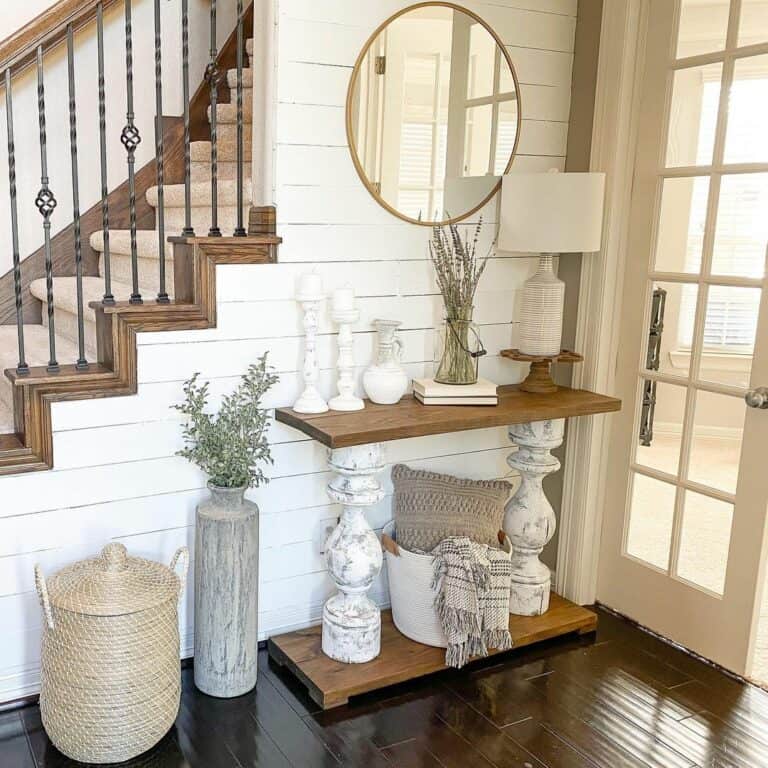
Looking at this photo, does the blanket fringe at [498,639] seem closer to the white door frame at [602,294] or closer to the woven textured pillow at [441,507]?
the woven textured pillow at [441,507]

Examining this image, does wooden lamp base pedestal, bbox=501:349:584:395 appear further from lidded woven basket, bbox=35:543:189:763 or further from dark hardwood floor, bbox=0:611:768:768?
lidded woven basket, bbox=35:543:189:763

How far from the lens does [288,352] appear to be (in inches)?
101

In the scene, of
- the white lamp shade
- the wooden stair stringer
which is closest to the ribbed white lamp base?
the white lamp shade

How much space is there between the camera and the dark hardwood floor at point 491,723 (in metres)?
2.18

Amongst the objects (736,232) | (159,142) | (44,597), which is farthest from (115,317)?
(736,232)

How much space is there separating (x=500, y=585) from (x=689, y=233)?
124 centimetres

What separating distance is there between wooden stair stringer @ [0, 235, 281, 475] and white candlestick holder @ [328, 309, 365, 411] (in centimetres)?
28

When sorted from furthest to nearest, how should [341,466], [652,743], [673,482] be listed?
[673,482] < [341,466] < [652,743]

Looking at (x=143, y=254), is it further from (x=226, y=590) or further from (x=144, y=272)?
(x=226, y=590)

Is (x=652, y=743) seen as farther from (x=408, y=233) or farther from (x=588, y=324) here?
(x=408, y=233)

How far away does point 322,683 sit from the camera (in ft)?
7.85

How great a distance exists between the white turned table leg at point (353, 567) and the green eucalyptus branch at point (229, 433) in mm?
239

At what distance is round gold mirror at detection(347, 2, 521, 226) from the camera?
2.55m

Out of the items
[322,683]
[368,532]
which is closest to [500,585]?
[368,532]
